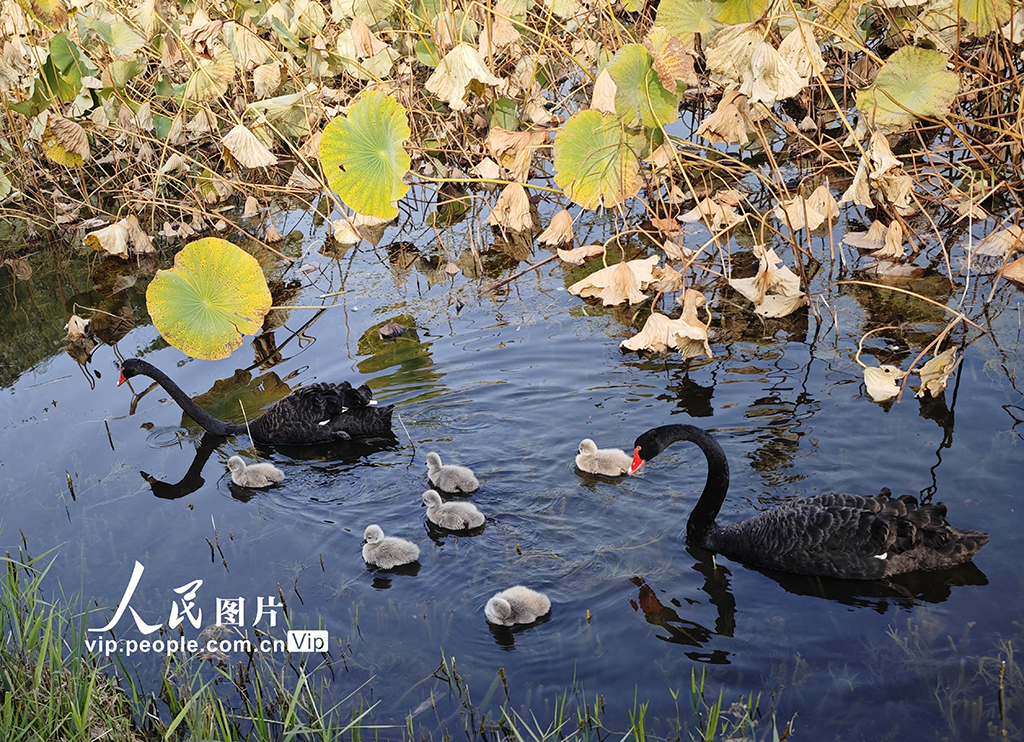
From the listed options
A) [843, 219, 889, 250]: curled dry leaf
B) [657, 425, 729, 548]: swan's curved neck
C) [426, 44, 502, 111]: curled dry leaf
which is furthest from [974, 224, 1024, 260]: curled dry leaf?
[426, 44, 502, 111]: curled dry leaf

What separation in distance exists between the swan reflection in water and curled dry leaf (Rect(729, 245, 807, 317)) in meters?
2.12

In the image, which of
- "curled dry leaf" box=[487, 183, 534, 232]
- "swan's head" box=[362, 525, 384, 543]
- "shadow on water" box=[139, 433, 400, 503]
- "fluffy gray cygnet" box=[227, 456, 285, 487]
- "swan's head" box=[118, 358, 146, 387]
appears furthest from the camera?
"curled dry leaf" box=[487, 183, 534, 232]

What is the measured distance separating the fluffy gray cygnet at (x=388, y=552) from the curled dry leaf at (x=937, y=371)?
8.63ft

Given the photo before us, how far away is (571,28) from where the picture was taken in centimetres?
916

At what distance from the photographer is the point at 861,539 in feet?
12.4

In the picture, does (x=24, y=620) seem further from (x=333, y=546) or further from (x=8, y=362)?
(x=8, y=362)

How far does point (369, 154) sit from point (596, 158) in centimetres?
140

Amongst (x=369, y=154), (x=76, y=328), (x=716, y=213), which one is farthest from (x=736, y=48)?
(x=76, y=328)

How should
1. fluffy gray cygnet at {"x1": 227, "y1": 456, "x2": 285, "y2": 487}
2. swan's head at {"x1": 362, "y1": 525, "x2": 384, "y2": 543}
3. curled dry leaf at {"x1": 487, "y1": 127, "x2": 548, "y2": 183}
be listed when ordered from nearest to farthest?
1. swan's head at {"x1": 362, "y1": 525, "x2": 384, "y2": 543}
2. fluffy gray cygnet at {"x1": 227, "y1": 456, "x2": 285, "y2": 487}
3. curled dry leaf at {"x1": 487, "y1": 127, "x2": 548, "y2": 183}

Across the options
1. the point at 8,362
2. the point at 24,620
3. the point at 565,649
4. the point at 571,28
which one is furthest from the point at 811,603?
the point at 571,28

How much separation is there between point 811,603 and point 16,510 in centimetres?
386

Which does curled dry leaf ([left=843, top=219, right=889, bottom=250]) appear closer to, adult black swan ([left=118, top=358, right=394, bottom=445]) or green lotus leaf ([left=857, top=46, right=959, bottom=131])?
green lotus leaf ([left=857, top=46, right=959, bottom=131])

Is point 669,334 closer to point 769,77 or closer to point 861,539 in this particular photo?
point 769,77

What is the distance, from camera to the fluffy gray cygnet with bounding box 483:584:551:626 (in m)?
3.67
